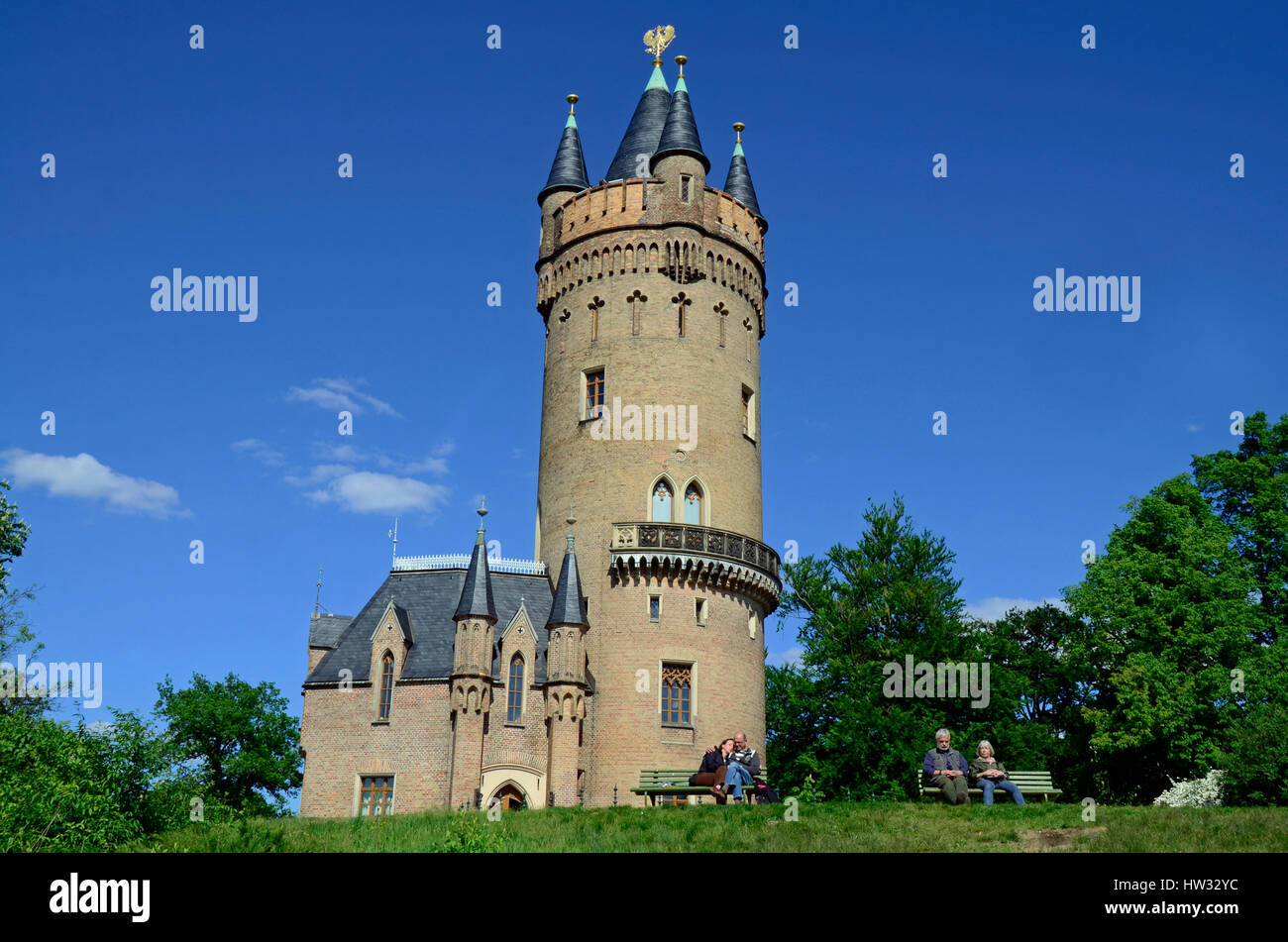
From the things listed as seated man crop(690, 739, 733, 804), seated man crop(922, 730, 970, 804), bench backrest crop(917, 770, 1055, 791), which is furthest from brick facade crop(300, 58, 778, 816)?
seated man crop(922, 730, 970, 804)

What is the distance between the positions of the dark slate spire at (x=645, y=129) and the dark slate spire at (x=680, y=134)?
0.72 metres

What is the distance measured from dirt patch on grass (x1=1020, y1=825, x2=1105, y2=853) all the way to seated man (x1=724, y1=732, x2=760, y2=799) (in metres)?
8.00

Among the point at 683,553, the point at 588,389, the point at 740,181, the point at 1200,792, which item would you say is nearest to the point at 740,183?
the point at 740,181

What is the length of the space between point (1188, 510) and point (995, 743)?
11.6 meters

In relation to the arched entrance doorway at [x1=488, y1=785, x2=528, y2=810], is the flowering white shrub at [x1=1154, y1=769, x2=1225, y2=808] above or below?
above

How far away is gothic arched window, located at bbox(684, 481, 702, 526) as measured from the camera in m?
42.7

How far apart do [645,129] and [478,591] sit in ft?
68.6

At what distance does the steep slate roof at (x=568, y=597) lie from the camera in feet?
130

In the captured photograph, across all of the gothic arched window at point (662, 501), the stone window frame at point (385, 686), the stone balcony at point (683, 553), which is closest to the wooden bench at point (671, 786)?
the stone balcony at point (683, 553)

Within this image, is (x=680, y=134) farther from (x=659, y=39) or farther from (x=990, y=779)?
(x=990, y=779)

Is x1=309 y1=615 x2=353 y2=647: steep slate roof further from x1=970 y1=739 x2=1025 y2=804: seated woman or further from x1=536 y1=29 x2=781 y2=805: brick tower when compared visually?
x1=970 y1=739 x2=1025 y2=804: seated woman
